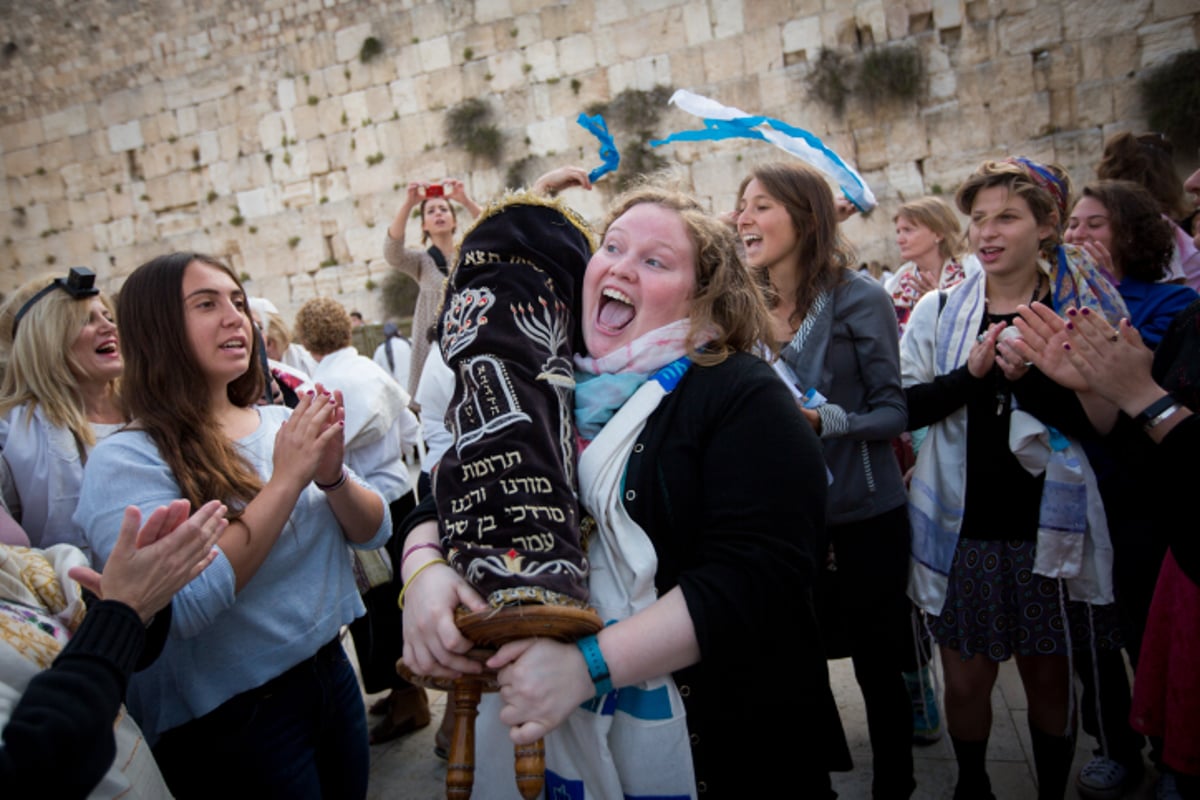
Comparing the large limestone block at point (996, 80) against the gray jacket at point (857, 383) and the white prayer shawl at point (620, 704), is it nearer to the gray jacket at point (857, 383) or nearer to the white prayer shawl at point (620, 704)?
the gray jacket at point (857, 383)

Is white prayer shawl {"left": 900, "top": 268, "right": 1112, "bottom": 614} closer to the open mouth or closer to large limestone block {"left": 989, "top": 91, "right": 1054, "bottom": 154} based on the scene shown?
the open mouth

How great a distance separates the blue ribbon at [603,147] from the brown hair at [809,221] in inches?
24.2

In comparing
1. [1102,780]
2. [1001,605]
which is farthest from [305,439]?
[1102,780]

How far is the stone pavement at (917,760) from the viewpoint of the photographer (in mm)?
2504

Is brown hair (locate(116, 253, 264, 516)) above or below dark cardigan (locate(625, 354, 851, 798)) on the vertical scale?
above

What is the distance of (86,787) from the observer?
100cm

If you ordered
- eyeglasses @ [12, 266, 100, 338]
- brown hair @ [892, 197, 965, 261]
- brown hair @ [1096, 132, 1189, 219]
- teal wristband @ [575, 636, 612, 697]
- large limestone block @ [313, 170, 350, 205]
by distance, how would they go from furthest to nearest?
large limestone block @ [313, 170, 350, 205], brown hair @ [892, 197, 965, 261], brown hair @ [1096, 132, 1189, 219], eyeglasses @ [12, 266, 100, 338], teal wristband @ [575, 636, 612, 697]

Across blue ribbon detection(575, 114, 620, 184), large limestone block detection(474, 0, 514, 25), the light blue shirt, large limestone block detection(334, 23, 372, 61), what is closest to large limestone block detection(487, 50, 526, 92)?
large limestone block detection(474, 0, 514, 25)

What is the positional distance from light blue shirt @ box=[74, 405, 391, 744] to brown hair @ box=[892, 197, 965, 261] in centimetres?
384

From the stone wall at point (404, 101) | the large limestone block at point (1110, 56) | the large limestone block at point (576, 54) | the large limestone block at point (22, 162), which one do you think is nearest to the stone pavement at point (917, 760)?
the stone wall at point (404, 101)

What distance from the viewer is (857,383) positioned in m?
2.42

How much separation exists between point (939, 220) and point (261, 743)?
430 centimetres

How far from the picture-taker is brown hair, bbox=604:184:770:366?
1435mm

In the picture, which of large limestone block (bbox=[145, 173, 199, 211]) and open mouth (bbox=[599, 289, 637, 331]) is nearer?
open mouth (bbox=[599, 289, 637, 331])
